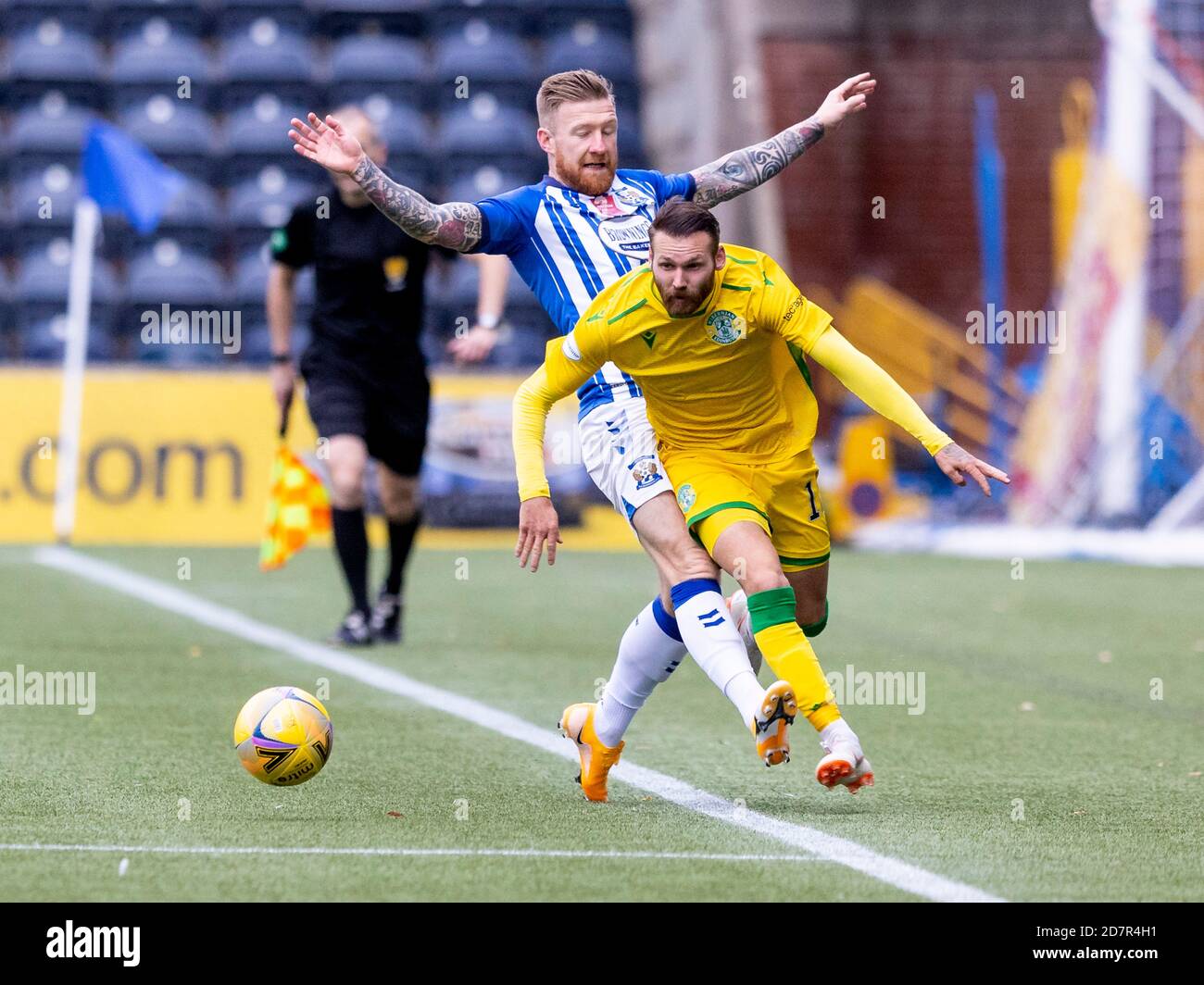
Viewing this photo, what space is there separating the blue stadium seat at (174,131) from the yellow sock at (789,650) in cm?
1545

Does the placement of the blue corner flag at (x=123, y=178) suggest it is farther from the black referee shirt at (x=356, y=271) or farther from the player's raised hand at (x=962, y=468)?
the player's raised hand at (x=962, y=468)

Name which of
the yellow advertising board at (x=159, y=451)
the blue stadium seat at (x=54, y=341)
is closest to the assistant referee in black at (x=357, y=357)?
the yellow advertising board at (x=159, y=451)

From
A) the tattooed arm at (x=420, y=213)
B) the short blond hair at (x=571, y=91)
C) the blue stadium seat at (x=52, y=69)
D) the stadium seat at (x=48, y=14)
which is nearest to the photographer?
the tattooed arm at (x=420, y=213)

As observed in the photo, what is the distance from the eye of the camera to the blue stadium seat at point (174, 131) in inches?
762

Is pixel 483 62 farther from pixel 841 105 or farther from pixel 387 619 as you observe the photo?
pixel 841 105

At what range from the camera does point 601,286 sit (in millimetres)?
5426

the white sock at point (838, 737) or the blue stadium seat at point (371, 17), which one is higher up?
the blue stadium seat at point (371, 17)

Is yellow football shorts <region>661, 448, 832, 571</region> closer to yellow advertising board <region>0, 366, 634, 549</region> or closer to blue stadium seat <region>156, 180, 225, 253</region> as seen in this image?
yellow advertising board <region>0, 366, 634, 549</region>

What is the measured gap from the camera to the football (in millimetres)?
5043

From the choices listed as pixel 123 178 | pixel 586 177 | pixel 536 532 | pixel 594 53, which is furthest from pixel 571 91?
pixel 594 53

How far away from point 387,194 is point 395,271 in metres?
3.82
